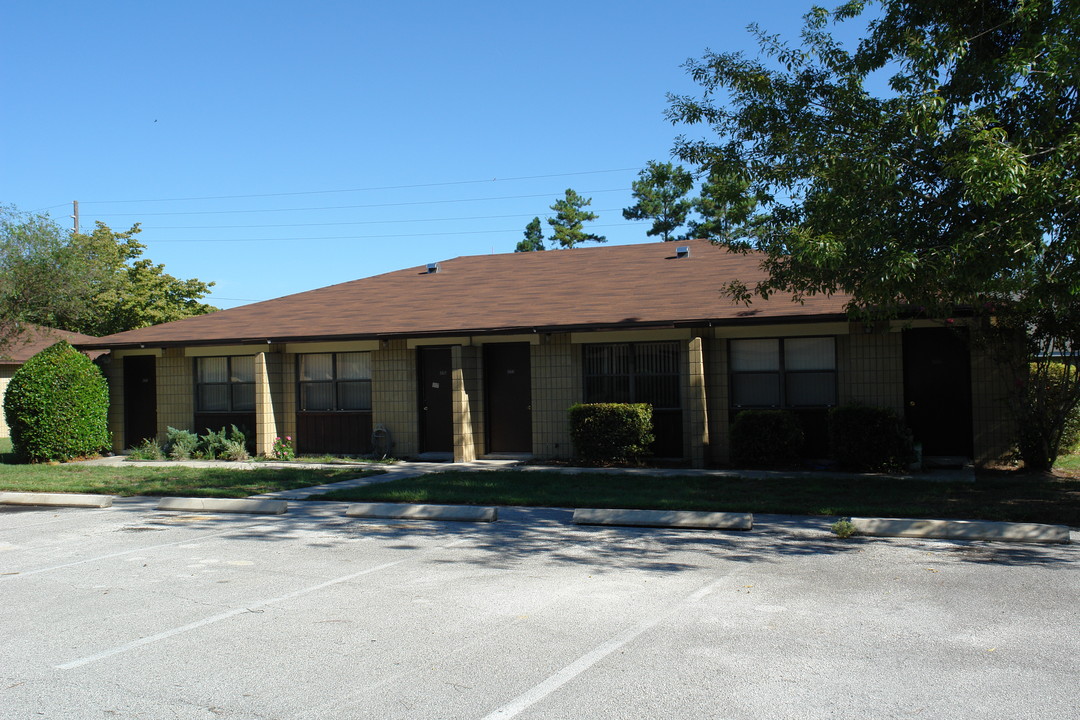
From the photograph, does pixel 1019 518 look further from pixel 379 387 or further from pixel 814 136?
pixel 379 387

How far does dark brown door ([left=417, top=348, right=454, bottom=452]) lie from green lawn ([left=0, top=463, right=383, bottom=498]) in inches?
84.5

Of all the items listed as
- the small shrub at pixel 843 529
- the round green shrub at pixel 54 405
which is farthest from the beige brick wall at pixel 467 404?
the small shrub at pixel 843 529

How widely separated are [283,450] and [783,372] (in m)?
10.5

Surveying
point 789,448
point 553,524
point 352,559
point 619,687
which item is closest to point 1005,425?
point 789,448

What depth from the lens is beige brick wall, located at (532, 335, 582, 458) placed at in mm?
17469

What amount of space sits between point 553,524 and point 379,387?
29.8 ft

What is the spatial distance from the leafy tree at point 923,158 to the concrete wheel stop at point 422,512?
495 cm

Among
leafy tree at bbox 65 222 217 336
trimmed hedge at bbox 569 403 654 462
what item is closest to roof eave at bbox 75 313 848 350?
trimmed hedge at bbox 569 403 654 462

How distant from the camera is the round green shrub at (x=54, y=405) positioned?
62.0ft

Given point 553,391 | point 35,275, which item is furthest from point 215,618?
point 35,275

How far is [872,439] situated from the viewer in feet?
Result: 47.9

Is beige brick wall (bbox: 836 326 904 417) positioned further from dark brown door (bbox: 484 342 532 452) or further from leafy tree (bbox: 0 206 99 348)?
leafy tree (bbox: 0 206 99 348)

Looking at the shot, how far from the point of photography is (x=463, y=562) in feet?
28.1

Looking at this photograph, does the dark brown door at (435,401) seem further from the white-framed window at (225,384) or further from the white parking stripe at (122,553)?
the white parking stripe at (122,553)
